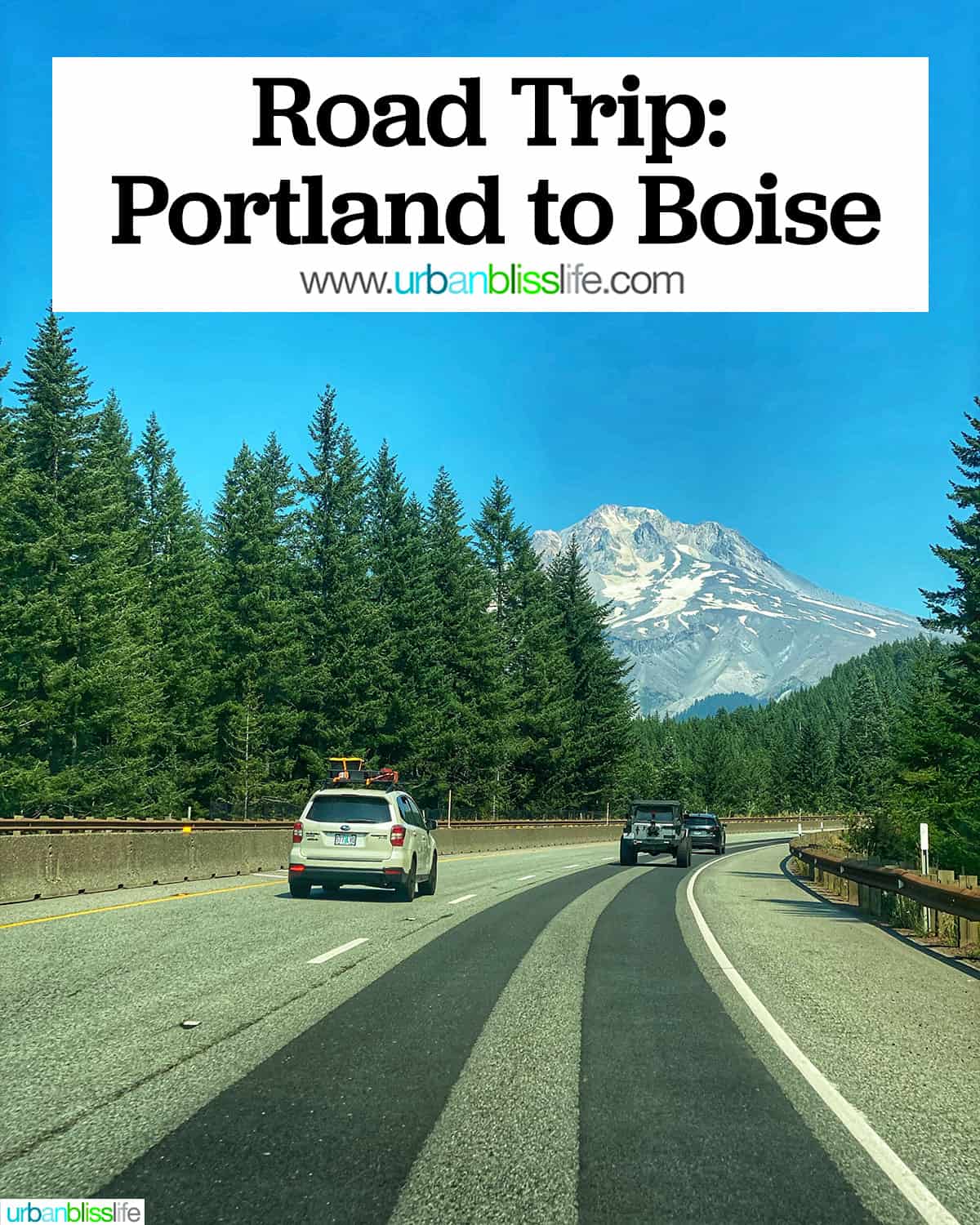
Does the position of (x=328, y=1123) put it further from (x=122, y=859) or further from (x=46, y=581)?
(x=46, y=581)

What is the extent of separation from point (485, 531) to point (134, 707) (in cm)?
3782

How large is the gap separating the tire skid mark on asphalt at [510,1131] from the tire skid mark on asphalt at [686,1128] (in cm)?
11

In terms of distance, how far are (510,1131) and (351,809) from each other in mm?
13075

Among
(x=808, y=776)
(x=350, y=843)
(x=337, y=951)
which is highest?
(x=350, y=843)

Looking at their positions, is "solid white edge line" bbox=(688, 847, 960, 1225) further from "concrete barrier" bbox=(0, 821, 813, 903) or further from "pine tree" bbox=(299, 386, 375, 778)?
"pine tree" bbox=(299, 386, 375, 778)

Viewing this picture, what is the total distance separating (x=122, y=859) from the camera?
21297mm

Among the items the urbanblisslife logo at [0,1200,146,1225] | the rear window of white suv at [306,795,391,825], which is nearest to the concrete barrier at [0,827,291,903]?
the rear window of white suv at [306,795,391,825]

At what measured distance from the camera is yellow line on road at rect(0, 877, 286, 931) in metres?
14.8

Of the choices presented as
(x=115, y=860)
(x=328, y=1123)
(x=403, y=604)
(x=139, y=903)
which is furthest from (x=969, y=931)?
(x=403, y=604)

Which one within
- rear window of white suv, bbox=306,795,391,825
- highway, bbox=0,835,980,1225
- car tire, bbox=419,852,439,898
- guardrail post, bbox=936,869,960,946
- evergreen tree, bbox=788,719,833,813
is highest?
rear window of white suv, bbox=306,795,391,825

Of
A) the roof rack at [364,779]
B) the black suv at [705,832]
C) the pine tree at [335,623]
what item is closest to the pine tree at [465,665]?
the pine tree at [335,623]

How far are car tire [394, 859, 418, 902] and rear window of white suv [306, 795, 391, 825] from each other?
109cm

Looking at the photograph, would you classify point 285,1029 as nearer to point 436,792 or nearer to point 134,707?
point 134,707

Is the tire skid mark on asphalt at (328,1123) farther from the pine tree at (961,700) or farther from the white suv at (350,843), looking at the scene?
the pine tree at (961,700)
